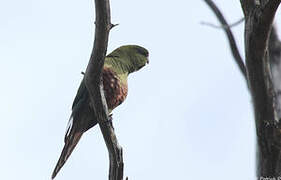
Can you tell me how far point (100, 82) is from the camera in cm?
398

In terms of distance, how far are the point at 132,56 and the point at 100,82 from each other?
304cm

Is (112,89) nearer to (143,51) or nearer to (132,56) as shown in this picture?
(132,56)

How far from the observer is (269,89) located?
360cm

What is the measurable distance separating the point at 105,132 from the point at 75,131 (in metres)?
1.58

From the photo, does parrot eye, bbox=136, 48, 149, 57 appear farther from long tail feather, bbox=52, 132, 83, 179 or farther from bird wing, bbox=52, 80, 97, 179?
long tail feather, bbox=52, 132, 83, 179

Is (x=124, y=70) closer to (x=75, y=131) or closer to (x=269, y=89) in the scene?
(x=75, y=131)

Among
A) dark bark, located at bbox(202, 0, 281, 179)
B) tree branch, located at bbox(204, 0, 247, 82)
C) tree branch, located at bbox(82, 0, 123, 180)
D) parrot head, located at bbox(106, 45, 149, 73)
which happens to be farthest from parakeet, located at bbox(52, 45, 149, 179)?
dark bark, located at bbox(202, 0, 281, 179)

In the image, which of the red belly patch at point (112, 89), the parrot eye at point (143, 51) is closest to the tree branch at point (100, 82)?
the red belly patch at point (112, 89)

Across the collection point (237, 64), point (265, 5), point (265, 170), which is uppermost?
point (265, 5)

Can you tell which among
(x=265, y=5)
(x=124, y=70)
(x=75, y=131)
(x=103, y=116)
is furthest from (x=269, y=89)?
(x=124, y=70)

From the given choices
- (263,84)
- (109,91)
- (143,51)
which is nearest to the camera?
(263,84)

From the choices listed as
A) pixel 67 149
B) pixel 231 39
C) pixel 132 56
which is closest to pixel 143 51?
pixel 132 56

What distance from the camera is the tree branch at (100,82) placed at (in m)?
3.66

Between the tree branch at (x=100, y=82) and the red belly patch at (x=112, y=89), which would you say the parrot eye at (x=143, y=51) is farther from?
the tree branch at (x=100, y=82)
